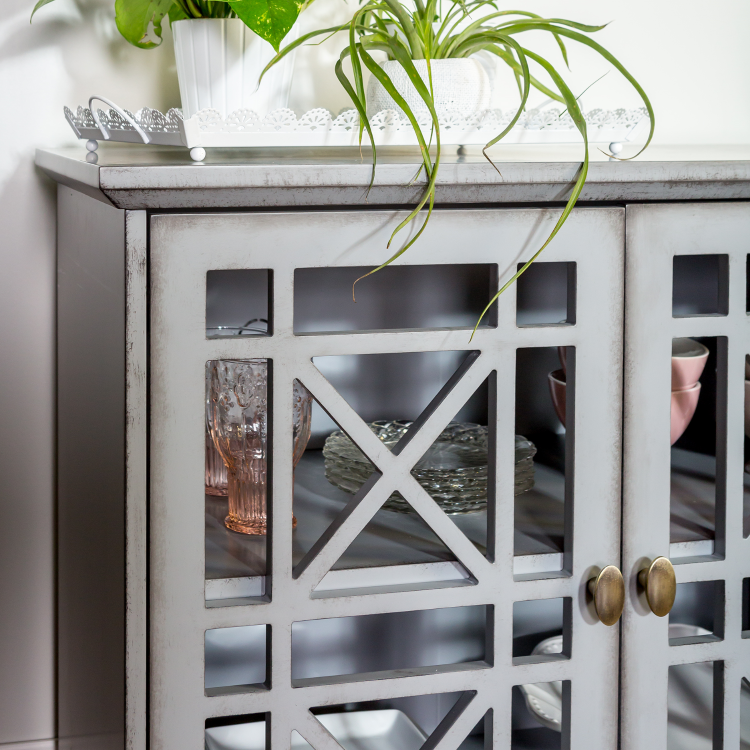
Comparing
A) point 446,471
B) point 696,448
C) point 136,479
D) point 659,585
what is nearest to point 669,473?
point 659,585

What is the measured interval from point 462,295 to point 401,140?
38 cm

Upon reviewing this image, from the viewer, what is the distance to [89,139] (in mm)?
811

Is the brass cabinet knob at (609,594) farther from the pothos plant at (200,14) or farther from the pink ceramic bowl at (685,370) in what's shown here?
the pothos plant at (200,14)

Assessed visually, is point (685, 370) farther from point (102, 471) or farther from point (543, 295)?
point (102, 471)

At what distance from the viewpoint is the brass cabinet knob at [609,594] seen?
72cm

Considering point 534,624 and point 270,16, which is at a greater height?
point 270,16

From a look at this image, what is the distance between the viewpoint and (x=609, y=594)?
0.72 metres

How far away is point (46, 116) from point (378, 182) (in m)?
0.50

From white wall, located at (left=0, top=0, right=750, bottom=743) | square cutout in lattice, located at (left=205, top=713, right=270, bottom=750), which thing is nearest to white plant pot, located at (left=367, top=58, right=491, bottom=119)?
white wall, located at (left=0, top=0, right=750, bottom=743)

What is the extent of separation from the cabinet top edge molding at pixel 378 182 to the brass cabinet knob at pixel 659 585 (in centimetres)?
31

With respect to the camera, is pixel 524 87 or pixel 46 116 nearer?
pixel 524 87

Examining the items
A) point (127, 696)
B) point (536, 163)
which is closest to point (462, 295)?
point (536, 163)

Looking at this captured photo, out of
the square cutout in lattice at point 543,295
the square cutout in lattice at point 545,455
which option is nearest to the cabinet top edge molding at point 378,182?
the square cutout in lattice at point 545,455

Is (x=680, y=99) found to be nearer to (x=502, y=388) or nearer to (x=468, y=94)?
(x=468, y=94)
